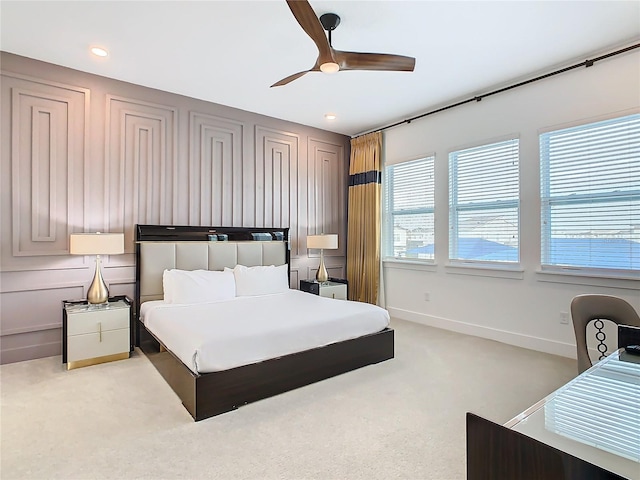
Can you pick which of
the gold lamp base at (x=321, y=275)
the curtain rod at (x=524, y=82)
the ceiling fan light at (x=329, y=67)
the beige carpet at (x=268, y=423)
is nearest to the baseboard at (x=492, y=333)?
the beige carpet at (x=268, y=423)

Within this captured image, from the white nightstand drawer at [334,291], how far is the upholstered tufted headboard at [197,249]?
70 cm

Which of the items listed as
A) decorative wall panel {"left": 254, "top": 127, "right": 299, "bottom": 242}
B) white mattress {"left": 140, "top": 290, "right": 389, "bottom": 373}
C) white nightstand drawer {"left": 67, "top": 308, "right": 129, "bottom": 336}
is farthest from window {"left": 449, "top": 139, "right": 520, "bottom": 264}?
white nightstand drawer {"left": 67, "top": 308, "right": 129, "bottom": 336}

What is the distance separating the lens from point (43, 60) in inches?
136

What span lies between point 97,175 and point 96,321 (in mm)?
1557

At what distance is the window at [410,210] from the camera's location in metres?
4.96

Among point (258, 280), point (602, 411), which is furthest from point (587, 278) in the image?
point (258, 280)

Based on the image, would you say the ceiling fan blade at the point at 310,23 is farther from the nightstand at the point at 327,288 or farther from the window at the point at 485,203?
the nightstand at the point at 327,288

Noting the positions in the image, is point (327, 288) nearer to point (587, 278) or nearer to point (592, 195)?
point (587, 278)

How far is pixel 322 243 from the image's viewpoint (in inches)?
201

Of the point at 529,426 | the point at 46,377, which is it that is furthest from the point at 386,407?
the point at 46,377

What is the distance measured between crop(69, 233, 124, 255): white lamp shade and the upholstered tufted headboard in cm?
54

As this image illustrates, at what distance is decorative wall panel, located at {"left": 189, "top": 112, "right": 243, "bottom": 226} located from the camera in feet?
14.5

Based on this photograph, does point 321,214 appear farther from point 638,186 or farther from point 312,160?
point 638,186

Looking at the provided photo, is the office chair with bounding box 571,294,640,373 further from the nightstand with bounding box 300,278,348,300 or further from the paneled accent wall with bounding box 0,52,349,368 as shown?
the paneled accent wall with bounding box 0,52,349,368
